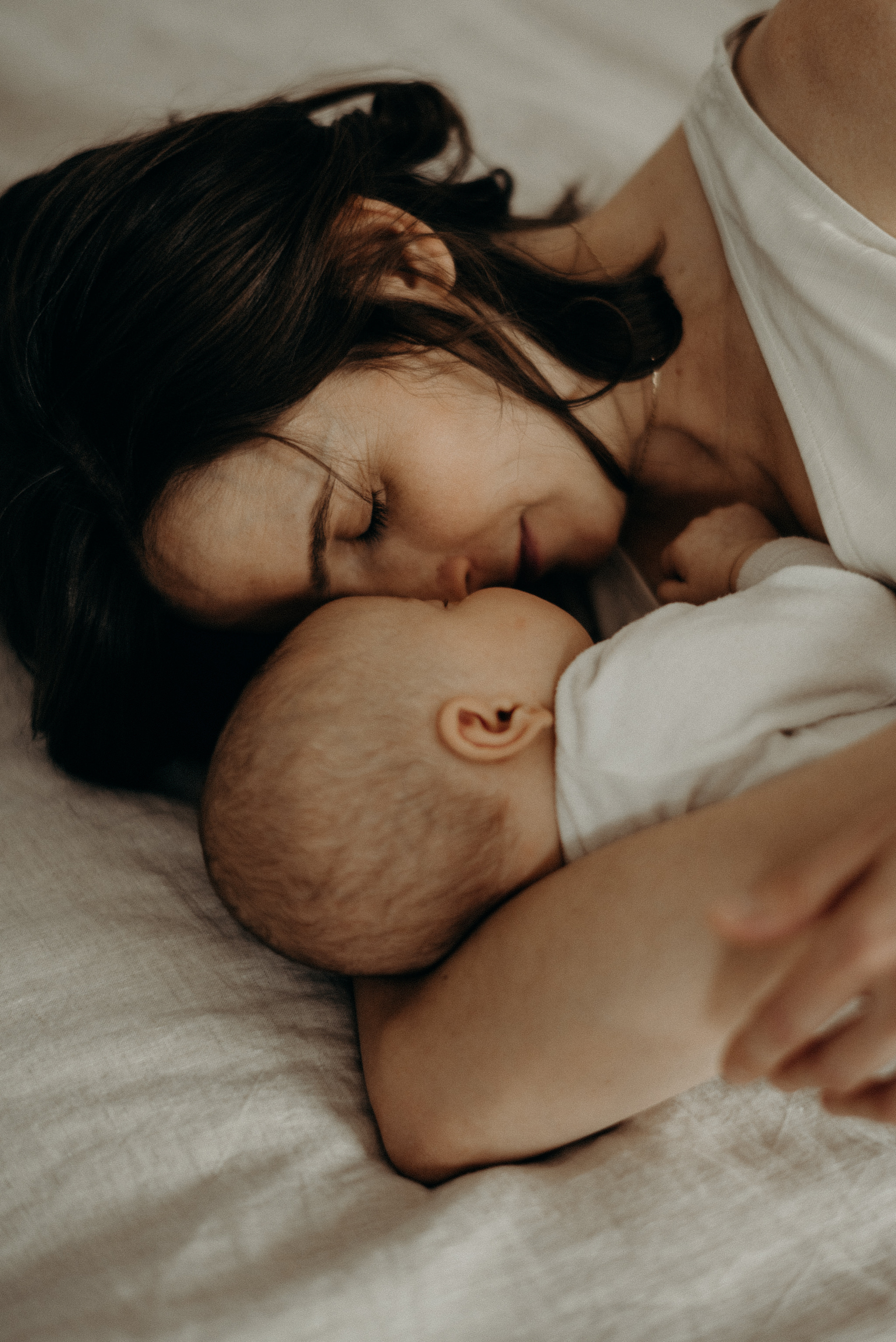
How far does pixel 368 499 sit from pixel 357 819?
0.34 meters

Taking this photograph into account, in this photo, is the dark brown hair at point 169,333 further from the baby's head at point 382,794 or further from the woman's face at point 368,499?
the baby's head at point 382,794

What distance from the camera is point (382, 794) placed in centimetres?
70

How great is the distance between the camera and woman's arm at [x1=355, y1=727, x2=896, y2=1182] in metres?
0.56

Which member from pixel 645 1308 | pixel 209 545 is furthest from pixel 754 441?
pixel 645 1308

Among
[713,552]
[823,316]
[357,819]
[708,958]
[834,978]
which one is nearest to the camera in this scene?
[834,978]

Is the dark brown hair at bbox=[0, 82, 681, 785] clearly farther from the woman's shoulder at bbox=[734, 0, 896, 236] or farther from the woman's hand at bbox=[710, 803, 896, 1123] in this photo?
the woman's hand at bbox=[710, 803, 896, 1123]

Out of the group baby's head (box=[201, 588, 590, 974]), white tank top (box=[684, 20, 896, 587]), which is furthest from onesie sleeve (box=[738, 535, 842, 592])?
baby's head (box=[201, 588, 590, 974])

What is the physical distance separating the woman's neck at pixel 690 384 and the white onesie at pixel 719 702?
21cm

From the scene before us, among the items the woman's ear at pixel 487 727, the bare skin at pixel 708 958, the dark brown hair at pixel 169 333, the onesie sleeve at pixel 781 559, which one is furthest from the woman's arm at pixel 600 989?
the dark brown hair at pixel 169 333

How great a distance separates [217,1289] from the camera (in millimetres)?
578

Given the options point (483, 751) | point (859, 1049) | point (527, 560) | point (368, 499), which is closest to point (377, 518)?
point (368, 499)

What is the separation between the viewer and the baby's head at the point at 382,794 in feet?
2.31

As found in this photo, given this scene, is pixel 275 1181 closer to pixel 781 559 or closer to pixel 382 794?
pixel 382 794

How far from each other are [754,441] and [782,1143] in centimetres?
69
